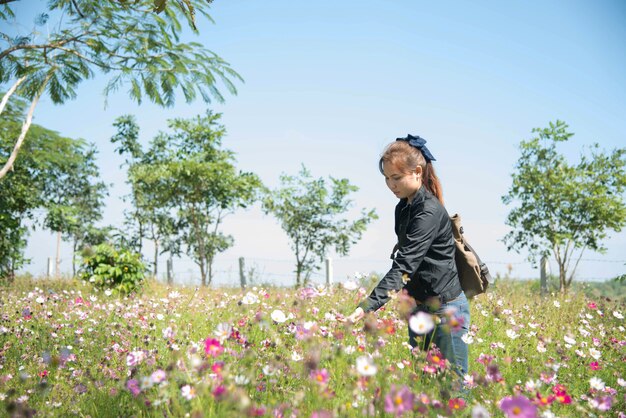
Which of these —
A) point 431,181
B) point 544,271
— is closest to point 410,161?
point 431,181

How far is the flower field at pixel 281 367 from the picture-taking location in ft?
6.17

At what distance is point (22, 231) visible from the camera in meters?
13.1

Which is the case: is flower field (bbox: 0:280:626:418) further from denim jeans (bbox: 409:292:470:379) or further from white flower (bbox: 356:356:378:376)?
denim jeans (bbox: 409:292:470:379)

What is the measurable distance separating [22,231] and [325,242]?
817cm

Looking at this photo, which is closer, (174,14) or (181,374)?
(181,374)

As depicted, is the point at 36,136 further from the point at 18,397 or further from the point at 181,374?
the point at 181,374

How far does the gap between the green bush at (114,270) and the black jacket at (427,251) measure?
741 centimetres

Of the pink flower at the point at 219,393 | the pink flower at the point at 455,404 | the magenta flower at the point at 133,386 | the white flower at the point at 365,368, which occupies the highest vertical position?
the white flower at the point at 365,368

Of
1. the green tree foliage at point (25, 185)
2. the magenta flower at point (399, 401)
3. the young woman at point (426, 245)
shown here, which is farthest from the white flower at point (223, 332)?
the green tree foliage at point (25, 185)

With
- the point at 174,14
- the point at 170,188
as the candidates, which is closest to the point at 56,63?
the point at 174,14

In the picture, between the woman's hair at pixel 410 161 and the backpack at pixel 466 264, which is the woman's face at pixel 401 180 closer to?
the woman's hair at pixel 410 161

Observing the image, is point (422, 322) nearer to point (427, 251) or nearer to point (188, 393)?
point (427, 251)

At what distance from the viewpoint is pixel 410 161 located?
2.90 metres

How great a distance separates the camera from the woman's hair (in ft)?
9.48
